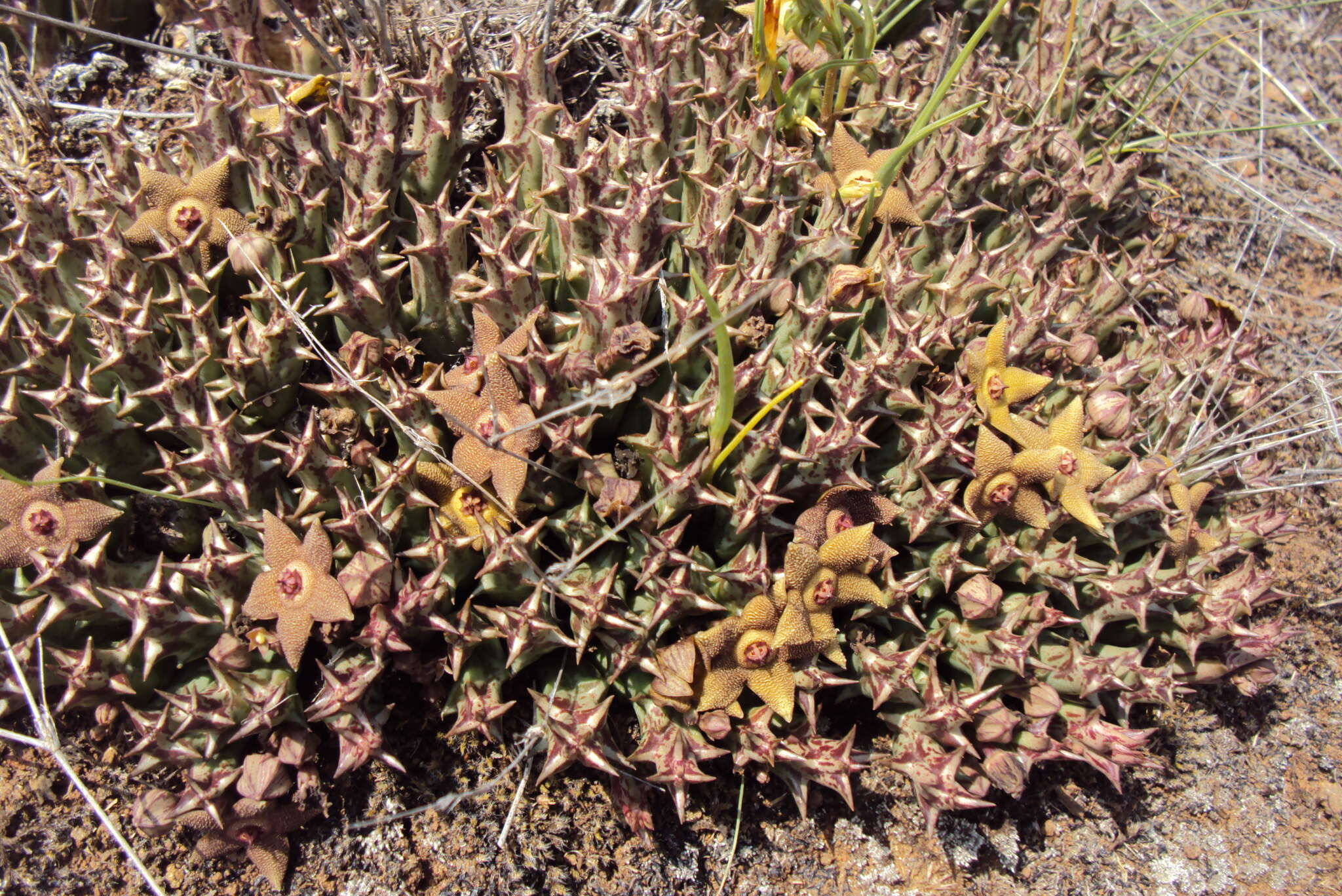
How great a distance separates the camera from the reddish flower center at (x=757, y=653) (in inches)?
113

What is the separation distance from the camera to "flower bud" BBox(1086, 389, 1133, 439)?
339cm

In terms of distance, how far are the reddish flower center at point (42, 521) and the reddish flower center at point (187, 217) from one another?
3.36ft

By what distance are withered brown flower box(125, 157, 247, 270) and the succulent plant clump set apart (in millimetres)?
16

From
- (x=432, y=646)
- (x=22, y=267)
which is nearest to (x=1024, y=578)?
(x=432, y=646)

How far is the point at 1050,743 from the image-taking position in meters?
3.24

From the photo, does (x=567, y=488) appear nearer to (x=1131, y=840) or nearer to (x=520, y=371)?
(x=520, y=371)

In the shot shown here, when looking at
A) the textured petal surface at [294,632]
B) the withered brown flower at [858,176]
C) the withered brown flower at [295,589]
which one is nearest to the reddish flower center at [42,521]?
the withered brown flower at [295,589]

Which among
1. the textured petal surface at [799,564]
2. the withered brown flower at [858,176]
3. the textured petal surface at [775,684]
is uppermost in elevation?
the withered brown flower at [858,176]

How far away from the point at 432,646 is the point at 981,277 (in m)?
2.44

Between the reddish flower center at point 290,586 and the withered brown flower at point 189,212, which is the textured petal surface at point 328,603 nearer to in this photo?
the reddish flower center at point 290,586

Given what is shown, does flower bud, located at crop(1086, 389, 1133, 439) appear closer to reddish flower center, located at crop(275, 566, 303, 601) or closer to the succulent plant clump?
the succulent plant clump

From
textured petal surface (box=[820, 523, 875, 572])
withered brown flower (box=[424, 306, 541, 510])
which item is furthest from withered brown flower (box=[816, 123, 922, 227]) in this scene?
withered brown flower (box=[424, 306, 541, 510])

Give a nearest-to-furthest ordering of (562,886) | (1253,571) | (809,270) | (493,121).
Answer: (562,886), (809,270), (1253,571), (493,121)

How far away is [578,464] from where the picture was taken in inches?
118
